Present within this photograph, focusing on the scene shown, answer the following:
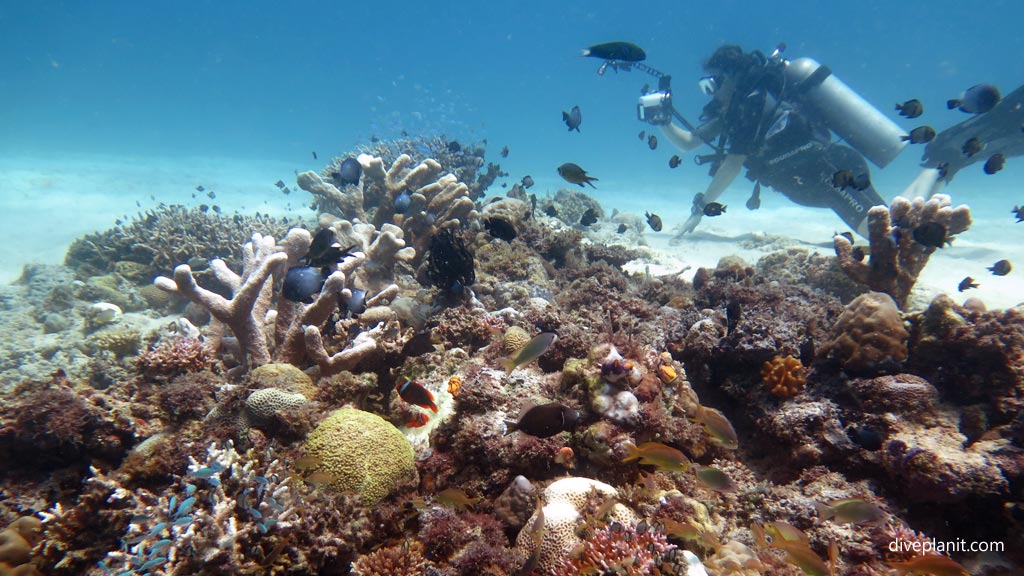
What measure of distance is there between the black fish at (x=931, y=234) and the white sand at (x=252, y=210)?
2220 mm

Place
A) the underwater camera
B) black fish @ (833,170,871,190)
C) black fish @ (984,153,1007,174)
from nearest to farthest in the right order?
black fish @ (833,170,871,190)
black fish @ (984,153,1007,174)
the underwater camera

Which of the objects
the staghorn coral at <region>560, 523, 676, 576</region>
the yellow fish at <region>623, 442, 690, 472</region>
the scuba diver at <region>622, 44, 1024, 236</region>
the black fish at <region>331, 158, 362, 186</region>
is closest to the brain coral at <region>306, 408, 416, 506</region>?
the staghorn coral at <region>560, 523, 676, 576</region>

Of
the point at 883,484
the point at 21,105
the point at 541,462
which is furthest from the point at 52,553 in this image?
the point at 21,105

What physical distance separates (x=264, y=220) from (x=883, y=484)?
45.6ft

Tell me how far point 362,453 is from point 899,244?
8572 millimetres

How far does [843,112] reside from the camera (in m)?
14.5

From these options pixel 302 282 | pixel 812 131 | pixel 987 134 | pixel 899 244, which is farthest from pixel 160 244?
pixel 987 134

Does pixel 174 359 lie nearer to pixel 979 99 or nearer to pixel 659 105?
pixel 979 99

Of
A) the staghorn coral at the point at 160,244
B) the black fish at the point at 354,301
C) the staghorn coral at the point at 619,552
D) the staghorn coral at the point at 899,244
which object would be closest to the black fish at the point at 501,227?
the black fish at the point at 354,301

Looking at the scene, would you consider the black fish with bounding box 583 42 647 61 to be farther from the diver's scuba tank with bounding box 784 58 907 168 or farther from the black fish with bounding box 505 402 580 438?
the diver's scuba tank with bounding box 784 58 907 168

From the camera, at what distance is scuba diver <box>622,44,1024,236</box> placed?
14.1 m

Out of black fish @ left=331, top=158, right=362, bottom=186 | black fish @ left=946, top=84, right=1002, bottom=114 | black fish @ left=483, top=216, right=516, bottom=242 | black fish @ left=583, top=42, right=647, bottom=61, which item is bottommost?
black fish @ left=483, top=216, right=516, bottom=242

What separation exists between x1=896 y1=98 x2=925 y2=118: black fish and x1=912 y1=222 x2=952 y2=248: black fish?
3.22 m

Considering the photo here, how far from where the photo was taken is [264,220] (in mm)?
12117
